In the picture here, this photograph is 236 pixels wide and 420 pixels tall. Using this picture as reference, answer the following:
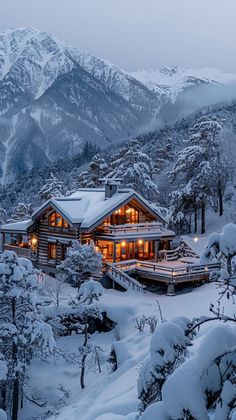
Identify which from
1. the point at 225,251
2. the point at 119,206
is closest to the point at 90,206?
the point at 119,206

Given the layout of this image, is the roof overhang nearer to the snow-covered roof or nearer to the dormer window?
the dormer window

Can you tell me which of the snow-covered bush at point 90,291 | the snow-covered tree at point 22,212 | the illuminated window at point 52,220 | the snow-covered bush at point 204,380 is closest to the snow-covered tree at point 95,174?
the snow-covered tree at point 22,212

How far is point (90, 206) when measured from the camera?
138 ft

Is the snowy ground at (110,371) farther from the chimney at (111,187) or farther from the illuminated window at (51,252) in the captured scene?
the chimney at (111,187)

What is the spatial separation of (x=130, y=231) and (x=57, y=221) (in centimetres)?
665

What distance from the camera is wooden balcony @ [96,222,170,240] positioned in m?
39.2

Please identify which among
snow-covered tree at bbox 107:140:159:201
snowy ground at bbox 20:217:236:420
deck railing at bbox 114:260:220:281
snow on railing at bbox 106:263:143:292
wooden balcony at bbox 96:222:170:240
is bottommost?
snowy ground at bbox 20:217:236:420

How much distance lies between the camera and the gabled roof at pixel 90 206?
38625 mm

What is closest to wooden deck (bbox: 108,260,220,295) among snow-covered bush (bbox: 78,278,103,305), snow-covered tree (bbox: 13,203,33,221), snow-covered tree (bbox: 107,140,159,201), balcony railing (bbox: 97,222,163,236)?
balcony railing (bbox: 97,222,163,236)

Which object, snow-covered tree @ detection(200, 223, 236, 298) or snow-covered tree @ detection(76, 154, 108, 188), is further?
snow-covered tree @ detection(76, 154, 108, 188)

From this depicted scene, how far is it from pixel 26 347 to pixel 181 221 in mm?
38022

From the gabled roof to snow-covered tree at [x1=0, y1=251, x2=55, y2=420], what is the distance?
18.5 meters

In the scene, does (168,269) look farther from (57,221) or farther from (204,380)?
(204,380)

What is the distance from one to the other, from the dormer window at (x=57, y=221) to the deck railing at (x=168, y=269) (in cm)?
671
